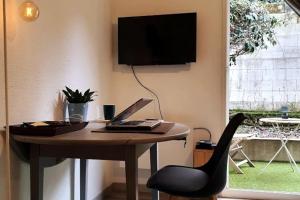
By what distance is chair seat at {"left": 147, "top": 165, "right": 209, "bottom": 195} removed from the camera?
180 cm

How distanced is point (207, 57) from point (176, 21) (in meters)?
0.46

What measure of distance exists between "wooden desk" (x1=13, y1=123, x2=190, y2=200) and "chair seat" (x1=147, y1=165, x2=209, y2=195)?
0.24m

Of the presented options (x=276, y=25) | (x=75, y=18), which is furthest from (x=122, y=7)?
(x=276, y=25)

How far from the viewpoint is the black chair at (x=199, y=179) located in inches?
70.0

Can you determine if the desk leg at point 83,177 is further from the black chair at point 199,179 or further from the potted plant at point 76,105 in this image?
the black chair at point 199,179

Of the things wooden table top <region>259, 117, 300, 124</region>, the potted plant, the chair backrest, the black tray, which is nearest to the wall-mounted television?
the potted plant

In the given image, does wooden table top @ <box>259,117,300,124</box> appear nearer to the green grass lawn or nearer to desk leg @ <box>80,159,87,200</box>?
the green grass lawn

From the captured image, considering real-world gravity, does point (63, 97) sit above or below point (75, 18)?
below

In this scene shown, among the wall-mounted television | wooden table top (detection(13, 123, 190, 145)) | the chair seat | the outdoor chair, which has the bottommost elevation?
the outdoor chair

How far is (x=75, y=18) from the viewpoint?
104 inches

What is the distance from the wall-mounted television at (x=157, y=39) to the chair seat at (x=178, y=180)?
132 cm

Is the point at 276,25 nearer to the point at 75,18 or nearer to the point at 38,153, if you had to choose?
the point at 75,18

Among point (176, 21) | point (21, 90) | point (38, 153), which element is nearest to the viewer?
point (38, 153)

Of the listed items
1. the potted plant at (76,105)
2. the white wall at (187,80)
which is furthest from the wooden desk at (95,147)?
the white wall at (187,80)
